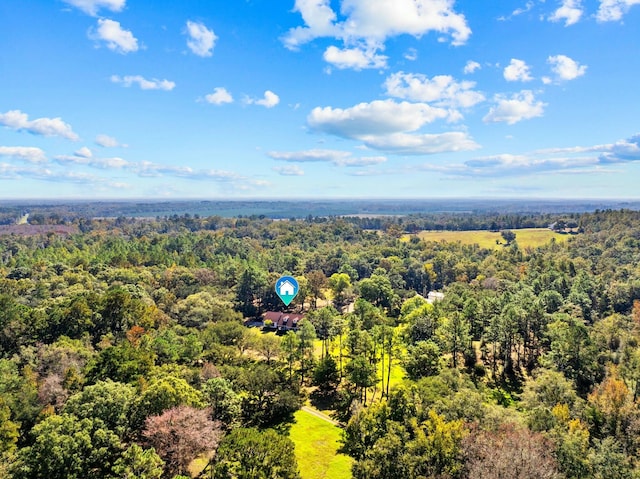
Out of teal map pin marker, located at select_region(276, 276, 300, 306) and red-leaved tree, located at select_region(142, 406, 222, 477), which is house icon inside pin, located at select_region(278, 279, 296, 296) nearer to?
teal map pin marker, located at select_region(276, 276, 300, 306)

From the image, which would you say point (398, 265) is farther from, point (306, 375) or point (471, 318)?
point (306, 375)

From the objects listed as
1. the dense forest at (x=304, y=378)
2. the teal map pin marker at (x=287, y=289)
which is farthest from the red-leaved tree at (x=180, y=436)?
the teal map pin marker at (x=287, y=289)

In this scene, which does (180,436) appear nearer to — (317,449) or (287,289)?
(317,449)

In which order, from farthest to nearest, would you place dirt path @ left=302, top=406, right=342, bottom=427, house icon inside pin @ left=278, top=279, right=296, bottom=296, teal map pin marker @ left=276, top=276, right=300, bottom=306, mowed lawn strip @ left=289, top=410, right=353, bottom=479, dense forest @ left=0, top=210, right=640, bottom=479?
teal map pin marker @ left=276, top=276, right=300, bottom=306
house icon inside pin @ left=278, top=279, right=296, bottom=296
dirt path @ left=302, top=406, right=342, bottom=427
mowed lawn strip @ left=289, top=410, right=353, bottom=479
dense forest @ left=0, top=210, right=640, bottom=479

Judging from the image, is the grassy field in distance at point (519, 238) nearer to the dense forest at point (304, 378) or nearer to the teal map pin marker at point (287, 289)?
the dense forest at point (304, 378)

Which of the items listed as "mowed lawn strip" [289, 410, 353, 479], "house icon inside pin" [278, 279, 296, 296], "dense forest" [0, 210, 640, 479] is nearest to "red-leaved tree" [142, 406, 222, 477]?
"dense forest" [0, 210, 640, 479]

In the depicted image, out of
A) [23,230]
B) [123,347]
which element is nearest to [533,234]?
[123,347]
